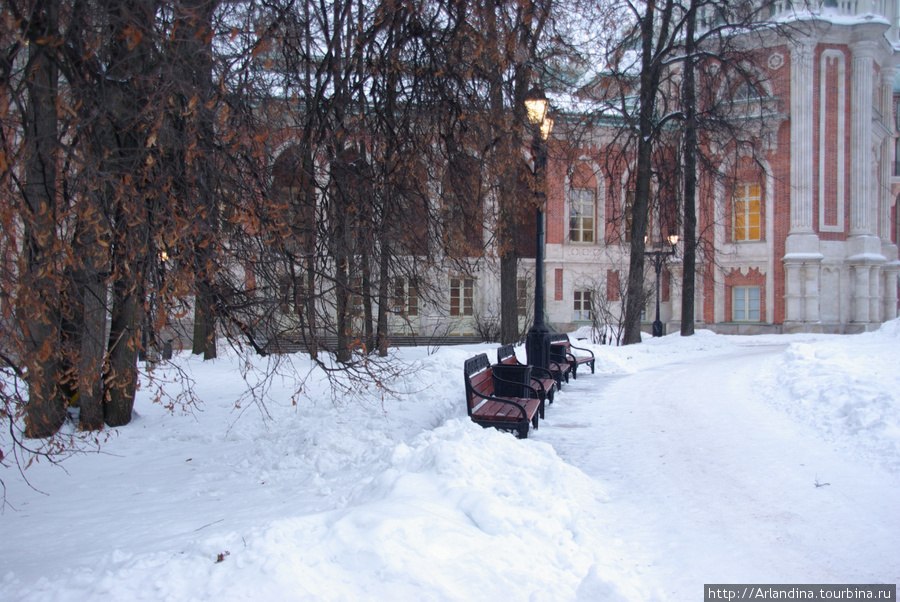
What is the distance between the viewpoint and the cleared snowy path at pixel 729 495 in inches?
160

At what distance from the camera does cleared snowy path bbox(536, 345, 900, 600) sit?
13.3 feet

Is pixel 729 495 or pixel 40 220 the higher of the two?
pixel 40 220

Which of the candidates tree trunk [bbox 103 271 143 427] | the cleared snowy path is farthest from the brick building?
tree trunk [bbox 103 271 143 427]

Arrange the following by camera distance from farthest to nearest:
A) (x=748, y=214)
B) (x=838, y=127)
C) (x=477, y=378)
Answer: (x=748, y=214)
(x=838, y=127)
(x=477, y=378)

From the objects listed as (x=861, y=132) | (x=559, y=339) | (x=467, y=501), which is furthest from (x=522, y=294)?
(x=467, y=501)

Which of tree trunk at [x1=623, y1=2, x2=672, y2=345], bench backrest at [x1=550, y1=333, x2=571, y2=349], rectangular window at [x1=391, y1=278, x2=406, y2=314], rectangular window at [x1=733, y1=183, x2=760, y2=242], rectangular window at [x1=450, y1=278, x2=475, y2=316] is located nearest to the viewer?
rectangular window at [x1=391, y1=278, x2=406, y2=314]

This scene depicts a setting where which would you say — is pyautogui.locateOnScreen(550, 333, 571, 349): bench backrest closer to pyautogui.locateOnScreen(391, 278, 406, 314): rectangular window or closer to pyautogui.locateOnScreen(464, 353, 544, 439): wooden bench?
pyautogui.locateOnScreen(464, 353, 544, 439): wooden bench

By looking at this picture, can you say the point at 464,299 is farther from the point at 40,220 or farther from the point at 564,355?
the point at 40,220

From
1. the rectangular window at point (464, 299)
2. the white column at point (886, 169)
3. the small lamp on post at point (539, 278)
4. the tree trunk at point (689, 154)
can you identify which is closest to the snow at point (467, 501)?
the small lamp on post at point (539, 278)

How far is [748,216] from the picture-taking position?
1308 inches

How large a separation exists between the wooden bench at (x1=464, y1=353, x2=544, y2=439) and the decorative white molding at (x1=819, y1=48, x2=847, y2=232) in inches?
1168

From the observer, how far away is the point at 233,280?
6680 mm

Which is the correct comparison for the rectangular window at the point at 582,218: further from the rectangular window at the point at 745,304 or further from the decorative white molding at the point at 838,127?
the decorative white molding at the point at 838,127

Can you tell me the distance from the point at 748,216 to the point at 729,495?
31273 mm
